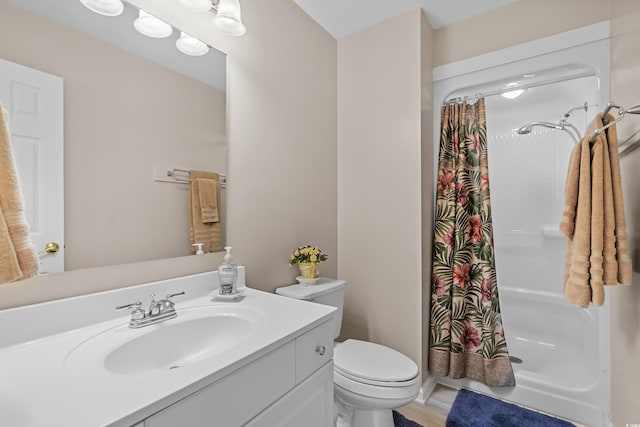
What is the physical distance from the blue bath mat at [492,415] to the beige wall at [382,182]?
336 millimetres

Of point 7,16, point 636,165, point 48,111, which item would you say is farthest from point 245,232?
point 636,165

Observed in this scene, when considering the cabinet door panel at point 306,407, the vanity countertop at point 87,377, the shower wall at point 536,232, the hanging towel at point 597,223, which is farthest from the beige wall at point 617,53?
the vanity countertop at point 87,377

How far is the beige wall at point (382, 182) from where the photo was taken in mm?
1844

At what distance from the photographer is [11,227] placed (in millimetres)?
657

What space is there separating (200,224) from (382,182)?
1.18 m

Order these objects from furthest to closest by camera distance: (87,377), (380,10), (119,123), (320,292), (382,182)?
(382,182) → (380,10) → (320,292) → (119,123) → (87,377)

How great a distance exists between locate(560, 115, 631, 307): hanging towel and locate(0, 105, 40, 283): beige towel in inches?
68.9

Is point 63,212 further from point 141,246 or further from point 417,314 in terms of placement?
point 417,314

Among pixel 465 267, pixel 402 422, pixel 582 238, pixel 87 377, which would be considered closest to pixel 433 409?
pixel 402 422

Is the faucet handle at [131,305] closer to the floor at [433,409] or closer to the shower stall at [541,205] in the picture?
the floor at [433,409]

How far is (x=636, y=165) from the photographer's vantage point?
Result: 1.16 metres

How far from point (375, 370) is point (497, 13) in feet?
7.17

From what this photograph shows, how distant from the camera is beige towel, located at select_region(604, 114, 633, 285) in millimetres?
1085

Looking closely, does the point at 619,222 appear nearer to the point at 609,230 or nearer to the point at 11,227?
the point at 609,230
